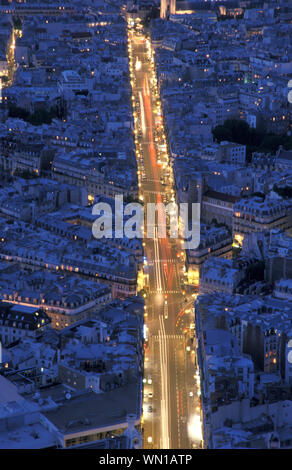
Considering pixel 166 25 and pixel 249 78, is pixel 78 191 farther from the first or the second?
pixel 166 25

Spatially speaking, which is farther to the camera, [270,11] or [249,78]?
[270,11]

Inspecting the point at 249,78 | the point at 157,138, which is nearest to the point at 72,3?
the point at 249,78
